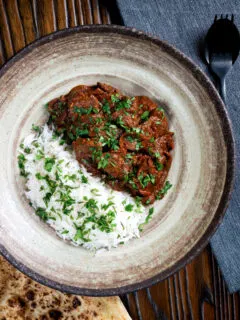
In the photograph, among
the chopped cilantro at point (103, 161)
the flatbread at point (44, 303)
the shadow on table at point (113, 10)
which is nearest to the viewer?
the chopped cilantro at point (103, 161)

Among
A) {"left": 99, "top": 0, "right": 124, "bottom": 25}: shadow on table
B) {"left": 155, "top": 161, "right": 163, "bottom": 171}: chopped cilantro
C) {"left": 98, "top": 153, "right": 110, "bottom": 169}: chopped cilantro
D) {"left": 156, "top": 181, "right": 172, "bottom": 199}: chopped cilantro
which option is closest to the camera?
{"left": 98, "top": 153, "right": 110, "bottom": 169}: chopped cilantro

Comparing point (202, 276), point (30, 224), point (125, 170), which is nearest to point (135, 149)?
point (125, 170)

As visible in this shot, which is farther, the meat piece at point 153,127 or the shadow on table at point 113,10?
the shadow on table at point 113,10

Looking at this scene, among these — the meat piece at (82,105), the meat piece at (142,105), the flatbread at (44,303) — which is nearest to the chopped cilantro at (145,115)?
the meat piece at (142,105)

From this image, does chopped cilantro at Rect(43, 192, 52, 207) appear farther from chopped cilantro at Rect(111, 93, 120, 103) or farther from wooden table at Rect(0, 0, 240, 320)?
wooden table at Rect(0, 0, 240, 320)

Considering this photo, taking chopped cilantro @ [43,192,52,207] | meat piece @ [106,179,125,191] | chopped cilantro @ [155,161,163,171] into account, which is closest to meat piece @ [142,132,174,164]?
chopped cilantro @ [155,161,163,171]

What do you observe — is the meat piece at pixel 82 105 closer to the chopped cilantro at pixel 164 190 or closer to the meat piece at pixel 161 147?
the meat piece at pixel 161 147
